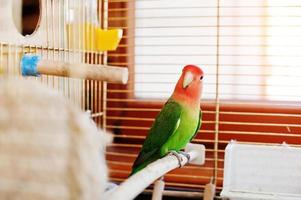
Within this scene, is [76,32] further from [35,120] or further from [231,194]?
[35,120]

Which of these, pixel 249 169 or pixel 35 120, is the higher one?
pixel 35 120

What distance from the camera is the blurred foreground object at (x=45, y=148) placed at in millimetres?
360

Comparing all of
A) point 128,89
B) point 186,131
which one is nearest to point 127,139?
point 128,89

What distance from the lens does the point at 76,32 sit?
3.16 feet

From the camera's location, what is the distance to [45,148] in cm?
37

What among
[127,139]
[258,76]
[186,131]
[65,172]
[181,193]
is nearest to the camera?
[65,172]

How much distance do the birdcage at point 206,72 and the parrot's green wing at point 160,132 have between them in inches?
5.5

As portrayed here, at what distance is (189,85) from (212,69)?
0.85 ft

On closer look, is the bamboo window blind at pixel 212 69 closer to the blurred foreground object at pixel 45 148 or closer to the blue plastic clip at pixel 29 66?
the blue plastic clip at pixel 29 66

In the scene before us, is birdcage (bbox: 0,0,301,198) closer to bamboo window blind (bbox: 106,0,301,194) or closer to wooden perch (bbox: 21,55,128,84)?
bamboo window blind (bbox: 106,0,301,194)

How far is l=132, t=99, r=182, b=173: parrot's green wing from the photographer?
0.97m

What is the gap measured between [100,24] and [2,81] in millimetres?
792

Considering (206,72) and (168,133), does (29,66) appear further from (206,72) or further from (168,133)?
(206,72)

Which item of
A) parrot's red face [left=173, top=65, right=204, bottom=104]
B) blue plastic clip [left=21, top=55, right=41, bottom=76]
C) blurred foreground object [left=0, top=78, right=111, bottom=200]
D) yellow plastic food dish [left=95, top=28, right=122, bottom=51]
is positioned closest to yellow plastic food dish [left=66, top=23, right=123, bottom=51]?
yellow plastic food dish [left=95, top=28, right=122, bottom=51]
